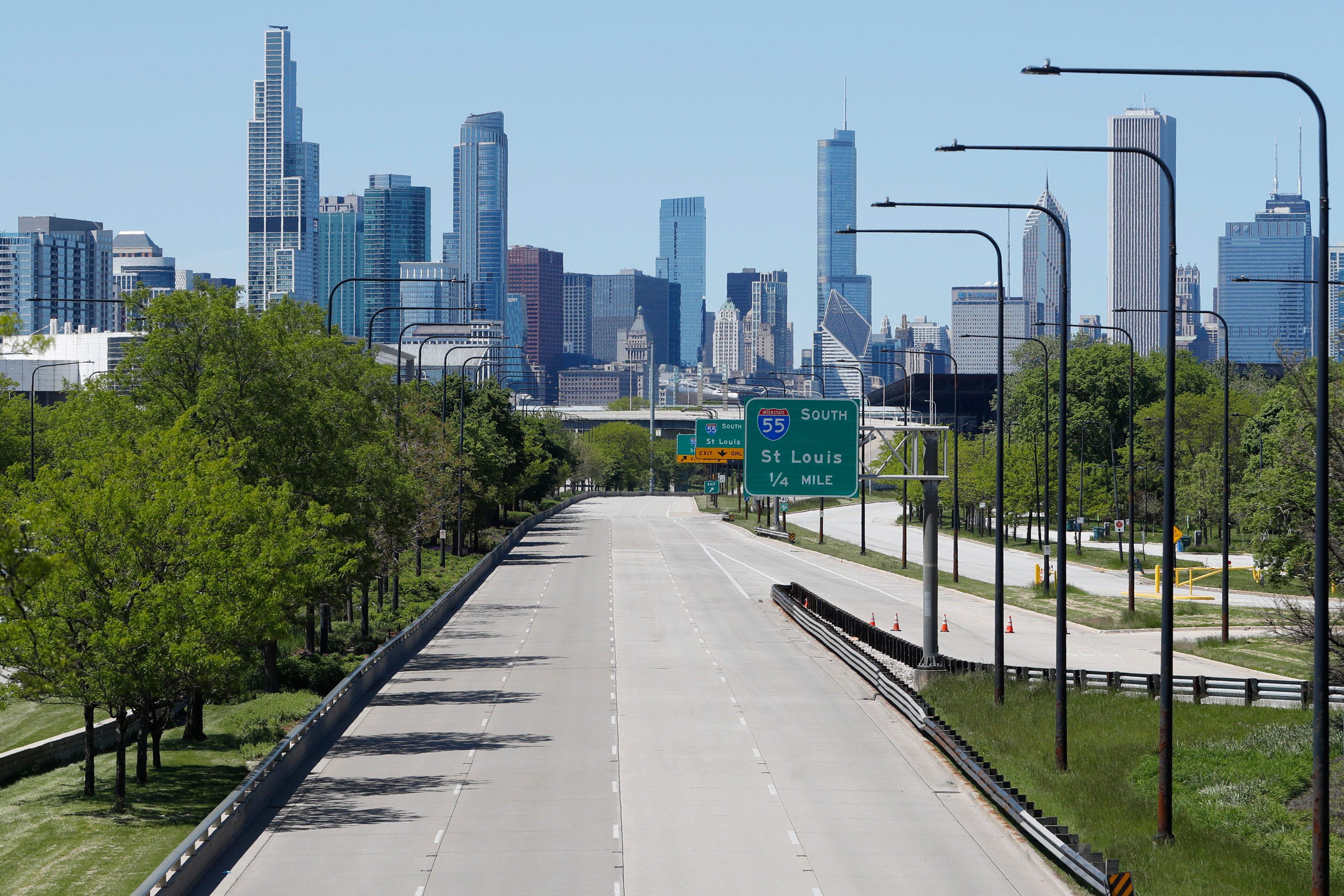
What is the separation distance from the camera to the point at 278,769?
2653 cm

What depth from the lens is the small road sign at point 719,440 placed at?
239 feet

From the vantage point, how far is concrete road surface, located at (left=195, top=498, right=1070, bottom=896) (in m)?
20.5

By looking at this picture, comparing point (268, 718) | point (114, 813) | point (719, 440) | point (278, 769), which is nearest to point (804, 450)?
point (268, 718)

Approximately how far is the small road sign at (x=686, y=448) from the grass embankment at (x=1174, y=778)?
76.1 metres

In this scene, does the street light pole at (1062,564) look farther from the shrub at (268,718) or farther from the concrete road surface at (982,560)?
the concrete road surface at (982,560)

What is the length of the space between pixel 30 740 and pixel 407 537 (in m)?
15.4

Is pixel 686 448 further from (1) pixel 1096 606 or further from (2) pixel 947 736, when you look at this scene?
(2) pixel 947 736

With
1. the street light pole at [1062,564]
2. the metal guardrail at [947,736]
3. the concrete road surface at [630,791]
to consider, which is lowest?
the concrete road surface at [630,791]

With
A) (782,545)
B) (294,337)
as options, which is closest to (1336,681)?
(294,337)

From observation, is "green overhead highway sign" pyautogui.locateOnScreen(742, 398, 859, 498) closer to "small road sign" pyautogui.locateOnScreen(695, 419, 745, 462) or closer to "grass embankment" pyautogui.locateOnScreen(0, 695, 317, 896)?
"small road sign" pyautogui.locateOnScreen(695, 419, 745, 462)

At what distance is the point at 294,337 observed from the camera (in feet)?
142

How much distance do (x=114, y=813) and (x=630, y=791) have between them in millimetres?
9590

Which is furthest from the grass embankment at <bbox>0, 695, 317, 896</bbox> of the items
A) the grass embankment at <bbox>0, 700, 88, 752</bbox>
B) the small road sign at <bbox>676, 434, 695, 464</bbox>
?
the small road sign at <bbox>676, 434, 695, 464</bbox>

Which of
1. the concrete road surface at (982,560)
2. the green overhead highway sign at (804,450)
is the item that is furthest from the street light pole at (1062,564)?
the concrete road surface at (982,560)
